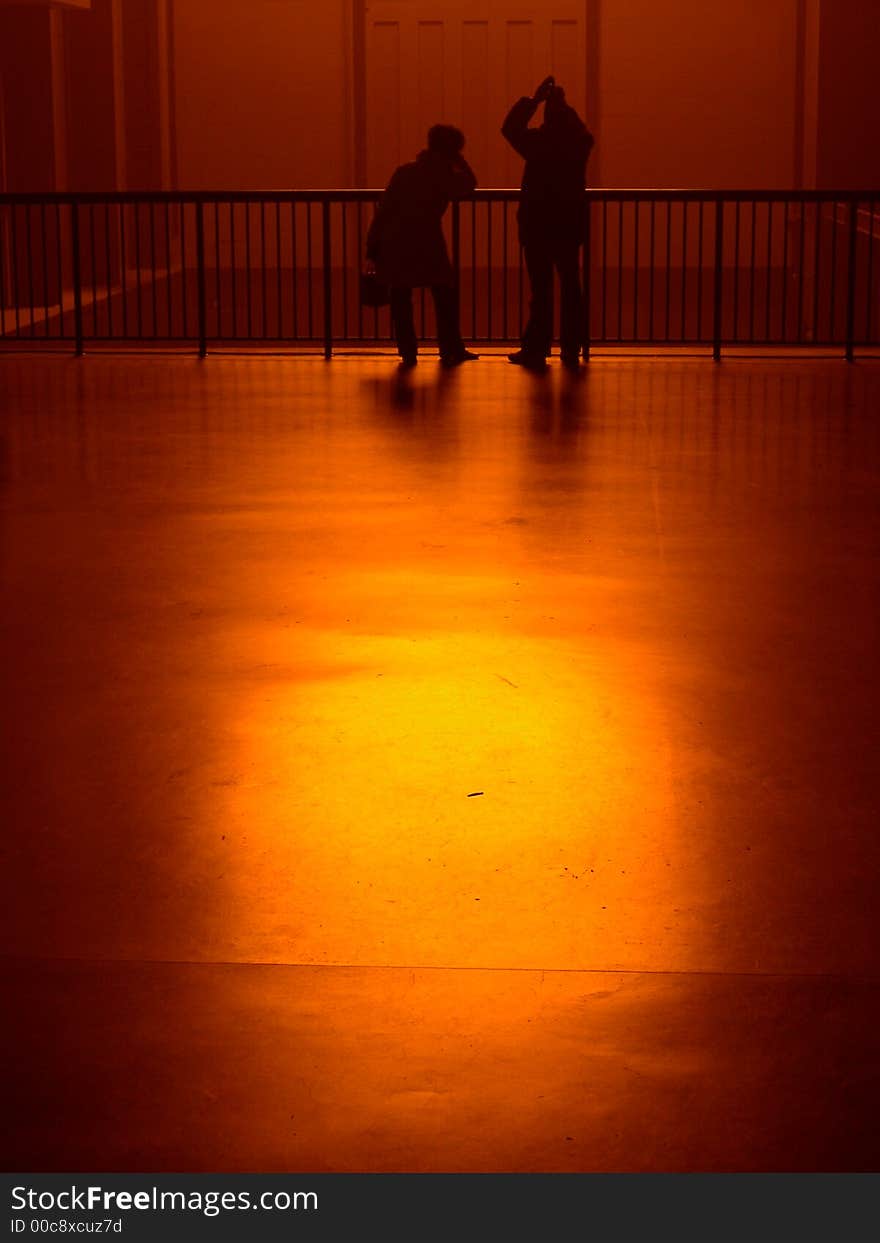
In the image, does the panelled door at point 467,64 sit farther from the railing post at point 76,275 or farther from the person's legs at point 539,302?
the person's legs at point 539,302

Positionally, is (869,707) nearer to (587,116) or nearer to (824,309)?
(824,309)

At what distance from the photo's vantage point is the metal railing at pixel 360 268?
10969 mm

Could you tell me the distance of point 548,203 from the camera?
1069 centimetres

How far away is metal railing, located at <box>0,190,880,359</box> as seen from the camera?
11.0 meters

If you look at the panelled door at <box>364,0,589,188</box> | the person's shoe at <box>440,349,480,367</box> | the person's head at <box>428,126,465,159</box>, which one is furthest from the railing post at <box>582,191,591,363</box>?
the panelled door at <box>364,0,589,188</box>

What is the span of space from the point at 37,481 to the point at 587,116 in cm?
1334

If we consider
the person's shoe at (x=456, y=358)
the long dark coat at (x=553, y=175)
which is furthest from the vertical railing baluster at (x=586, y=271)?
the person's shoe at (x=456, y=358)

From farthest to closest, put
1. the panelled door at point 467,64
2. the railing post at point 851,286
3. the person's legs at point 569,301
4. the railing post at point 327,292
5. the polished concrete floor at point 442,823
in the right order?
1. the panelled door at point 467,64
2. the railing post at point 327,292
3. the person's legs at point 569,301
4. the railing post at point 851,286
5. the polished concrete floor at point 442,823

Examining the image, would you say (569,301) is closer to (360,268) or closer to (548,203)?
(548,203)

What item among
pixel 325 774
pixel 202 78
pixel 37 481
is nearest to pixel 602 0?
pixel 202 78

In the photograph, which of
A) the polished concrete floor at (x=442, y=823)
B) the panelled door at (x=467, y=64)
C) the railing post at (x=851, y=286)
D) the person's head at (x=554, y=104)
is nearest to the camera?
the polished concrete floor at (x=442, y=823)

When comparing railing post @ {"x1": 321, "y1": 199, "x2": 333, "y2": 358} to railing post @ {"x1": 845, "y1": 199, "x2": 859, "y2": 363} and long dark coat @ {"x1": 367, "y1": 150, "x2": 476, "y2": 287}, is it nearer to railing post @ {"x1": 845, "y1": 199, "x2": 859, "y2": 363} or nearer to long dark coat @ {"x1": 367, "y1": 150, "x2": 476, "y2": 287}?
long dark coat @ {"x1": 367, "y1": 150, "x2": 476, "y2": 287}

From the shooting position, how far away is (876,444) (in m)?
7.93

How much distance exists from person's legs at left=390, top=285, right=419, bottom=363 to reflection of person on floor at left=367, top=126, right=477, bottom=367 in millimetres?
20
